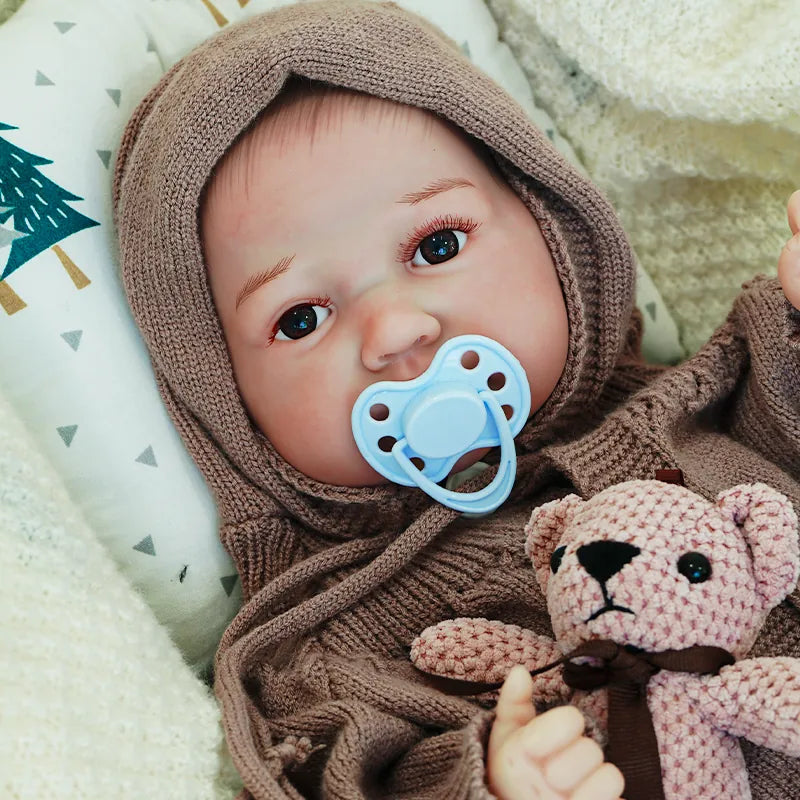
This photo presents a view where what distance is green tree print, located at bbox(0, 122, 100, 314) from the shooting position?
1.02 metres

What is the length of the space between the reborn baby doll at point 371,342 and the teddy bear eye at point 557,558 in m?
0.21

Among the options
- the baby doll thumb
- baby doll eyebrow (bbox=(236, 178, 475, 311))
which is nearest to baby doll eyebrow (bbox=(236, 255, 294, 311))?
baby doll eyebrow (bbox=(236, 178, 475, 311))

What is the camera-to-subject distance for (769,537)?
2.30 feet

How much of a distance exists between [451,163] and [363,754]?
593 millimetres

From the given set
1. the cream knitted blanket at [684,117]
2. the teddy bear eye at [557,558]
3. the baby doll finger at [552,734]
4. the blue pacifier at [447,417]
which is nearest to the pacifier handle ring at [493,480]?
the blue pacifier at [447,417]

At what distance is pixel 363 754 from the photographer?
31.7 inches

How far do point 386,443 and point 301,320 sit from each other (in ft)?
0.51

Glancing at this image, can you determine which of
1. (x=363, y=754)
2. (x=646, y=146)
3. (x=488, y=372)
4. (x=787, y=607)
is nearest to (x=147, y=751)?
(x=363, y=754)

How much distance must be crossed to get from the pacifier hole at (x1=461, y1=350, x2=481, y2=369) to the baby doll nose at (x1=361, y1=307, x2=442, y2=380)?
1.4 inches

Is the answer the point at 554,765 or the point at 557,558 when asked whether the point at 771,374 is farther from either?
the point at 554,765

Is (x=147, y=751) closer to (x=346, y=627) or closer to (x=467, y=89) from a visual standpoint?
(x=346, y=627)

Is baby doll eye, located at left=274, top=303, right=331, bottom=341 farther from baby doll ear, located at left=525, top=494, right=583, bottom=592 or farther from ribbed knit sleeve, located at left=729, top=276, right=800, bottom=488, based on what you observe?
ribbed knit sleeve, located at left=729, top=276, right=800, bottom=488

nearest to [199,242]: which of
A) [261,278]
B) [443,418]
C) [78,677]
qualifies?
[261,278]

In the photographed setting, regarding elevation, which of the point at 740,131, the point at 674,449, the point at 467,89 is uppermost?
the point at 467,89
